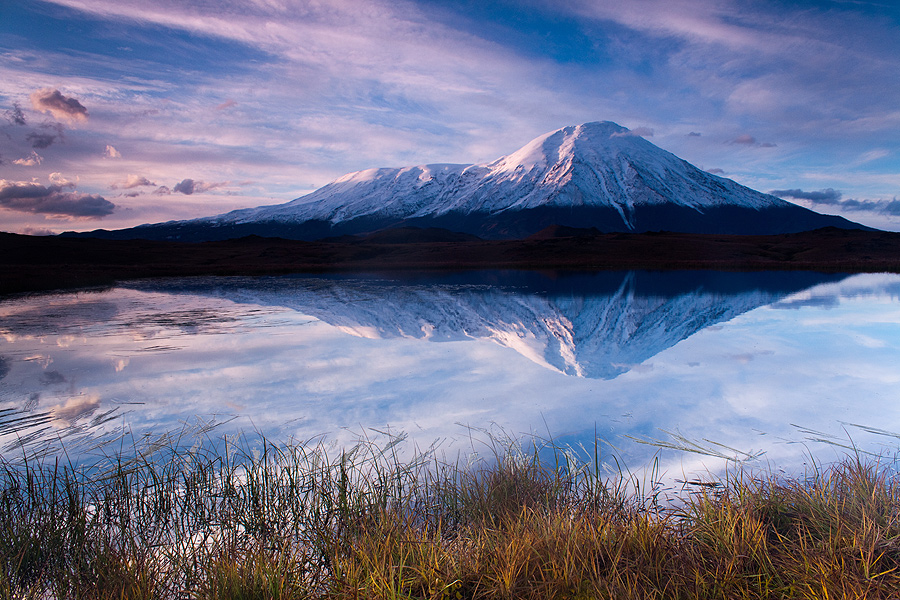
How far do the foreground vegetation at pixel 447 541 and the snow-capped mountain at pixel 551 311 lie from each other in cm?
633

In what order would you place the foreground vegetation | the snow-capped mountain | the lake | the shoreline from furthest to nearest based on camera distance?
the shoreline
the snow-capped mountain
the lake
the foreground vegetation

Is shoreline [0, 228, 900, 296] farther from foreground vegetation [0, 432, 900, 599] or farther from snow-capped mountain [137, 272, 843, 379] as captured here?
foreground vegetation [0, 432, 900, 599]

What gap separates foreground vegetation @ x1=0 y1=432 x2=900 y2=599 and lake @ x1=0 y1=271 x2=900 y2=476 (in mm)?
1676

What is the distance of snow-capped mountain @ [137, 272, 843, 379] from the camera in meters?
13.3

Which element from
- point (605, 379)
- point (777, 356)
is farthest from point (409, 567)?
point (777, 356)

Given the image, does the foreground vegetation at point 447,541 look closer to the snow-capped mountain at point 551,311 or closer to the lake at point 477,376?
the lake at point 477,376

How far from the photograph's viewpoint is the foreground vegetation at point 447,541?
10.2ft

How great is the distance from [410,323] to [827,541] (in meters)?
14.6

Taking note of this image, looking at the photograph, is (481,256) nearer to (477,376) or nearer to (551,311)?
(551,311)

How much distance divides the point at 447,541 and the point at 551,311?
1681cm

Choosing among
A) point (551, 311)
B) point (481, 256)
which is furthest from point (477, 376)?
point (481, 256)

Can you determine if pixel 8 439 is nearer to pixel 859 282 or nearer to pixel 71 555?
pixel 71 555

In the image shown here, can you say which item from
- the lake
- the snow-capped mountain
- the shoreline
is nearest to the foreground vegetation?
the lake

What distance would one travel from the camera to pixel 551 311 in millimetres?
20234
